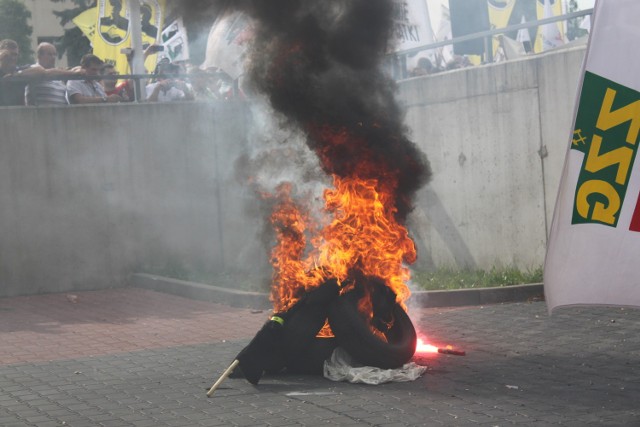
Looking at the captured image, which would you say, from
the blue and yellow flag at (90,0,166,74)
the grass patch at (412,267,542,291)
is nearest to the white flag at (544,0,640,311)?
the grass patch at (412,267,542,291)

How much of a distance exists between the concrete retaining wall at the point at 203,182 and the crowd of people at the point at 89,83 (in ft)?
1.03

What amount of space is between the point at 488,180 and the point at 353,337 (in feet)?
19.4

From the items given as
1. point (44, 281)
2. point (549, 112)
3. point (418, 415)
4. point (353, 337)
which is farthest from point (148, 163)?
point (418, 415)

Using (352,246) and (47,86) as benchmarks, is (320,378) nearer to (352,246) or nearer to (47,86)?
(352,246)

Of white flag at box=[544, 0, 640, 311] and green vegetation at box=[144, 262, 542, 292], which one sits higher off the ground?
white flag at box=[544, 0, 640, 311]

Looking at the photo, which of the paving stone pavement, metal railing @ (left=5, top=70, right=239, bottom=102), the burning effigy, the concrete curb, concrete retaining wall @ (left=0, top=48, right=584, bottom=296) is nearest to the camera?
the paving stone pavement

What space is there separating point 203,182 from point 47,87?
2.46 meters

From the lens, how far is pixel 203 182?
1514 cm

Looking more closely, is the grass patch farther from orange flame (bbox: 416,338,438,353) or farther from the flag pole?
the flag pole

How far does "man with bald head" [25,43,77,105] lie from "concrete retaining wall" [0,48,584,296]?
11.6 inches

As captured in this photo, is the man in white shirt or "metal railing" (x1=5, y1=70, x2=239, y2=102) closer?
"metal railing" (x1=5, y1=70, x2=239, y2=102)

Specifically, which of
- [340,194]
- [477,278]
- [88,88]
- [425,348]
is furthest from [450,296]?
[88,88]

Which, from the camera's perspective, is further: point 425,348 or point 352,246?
point 425,348

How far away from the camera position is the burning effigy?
7.94 m
